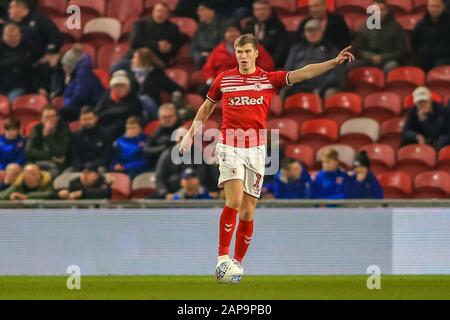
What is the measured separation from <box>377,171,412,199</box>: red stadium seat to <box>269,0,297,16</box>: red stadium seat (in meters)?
3.42

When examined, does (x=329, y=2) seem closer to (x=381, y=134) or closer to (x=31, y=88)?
(x=381, y=134)

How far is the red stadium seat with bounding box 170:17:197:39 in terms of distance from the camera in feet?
57.2

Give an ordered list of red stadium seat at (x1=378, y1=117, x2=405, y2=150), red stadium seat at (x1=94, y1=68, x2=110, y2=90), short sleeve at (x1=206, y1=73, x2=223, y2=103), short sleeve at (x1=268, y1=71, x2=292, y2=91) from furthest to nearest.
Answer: red stadium seat at (x1=94, y1=68, x2=110, y2=90), red stadium seat at (x1=378, y1=117, x2=405, y2=150), short sleeve at (x1=206, y1=73, x2=223, y2=103), short sleeve at (x1=268, y1=71, x2=292, y2=91)

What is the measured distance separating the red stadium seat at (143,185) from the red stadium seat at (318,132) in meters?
2.22

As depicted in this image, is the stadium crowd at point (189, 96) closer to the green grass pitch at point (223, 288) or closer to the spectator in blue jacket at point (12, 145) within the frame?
the spectator in blue jacket at point (12, 145)

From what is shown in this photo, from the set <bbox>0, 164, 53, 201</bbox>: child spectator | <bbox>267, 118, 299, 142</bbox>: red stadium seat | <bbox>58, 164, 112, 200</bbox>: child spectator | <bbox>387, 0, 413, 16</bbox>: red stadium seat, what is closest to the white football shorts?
<bbox>58, 164, 112, 200</bbox>: child spectator

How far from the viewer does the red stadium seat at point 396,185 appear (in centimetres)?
1524

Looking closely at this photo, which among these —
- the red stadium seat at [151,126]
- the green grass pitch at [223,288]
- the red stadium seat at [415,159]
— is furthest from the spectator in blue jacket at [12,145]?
the red stadium seat at [415,159]

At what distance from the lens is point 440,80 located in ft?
52.7

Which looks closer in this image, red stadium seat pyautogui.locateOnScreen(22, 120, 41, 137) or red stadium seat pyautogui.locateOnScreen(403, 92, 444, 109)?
red stadium seat pyautogui.locateOnScreen(403, 92, 444, 109)

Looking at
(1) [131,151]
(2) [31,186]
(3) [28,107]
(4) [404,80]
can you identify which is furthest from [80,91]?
(4) [404,80]

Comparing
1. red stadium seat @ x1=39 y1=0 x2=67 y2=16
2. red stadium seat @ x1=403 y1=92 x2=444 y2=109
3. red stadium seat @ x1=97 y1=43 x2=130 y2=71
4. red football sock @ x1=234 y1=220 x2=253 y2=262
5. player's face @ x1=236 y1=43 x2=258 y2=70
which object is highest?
red stadium seat @ x1=39 y1=0 x2=67 y2=16

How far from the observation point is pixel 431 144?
50.0 feet

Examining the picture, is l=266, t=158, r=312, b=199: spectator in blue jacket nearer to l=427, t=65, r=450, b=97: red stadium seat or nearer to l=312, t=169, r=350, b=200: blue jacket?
l=312, t=169, r=350, b=200: blue jacket
